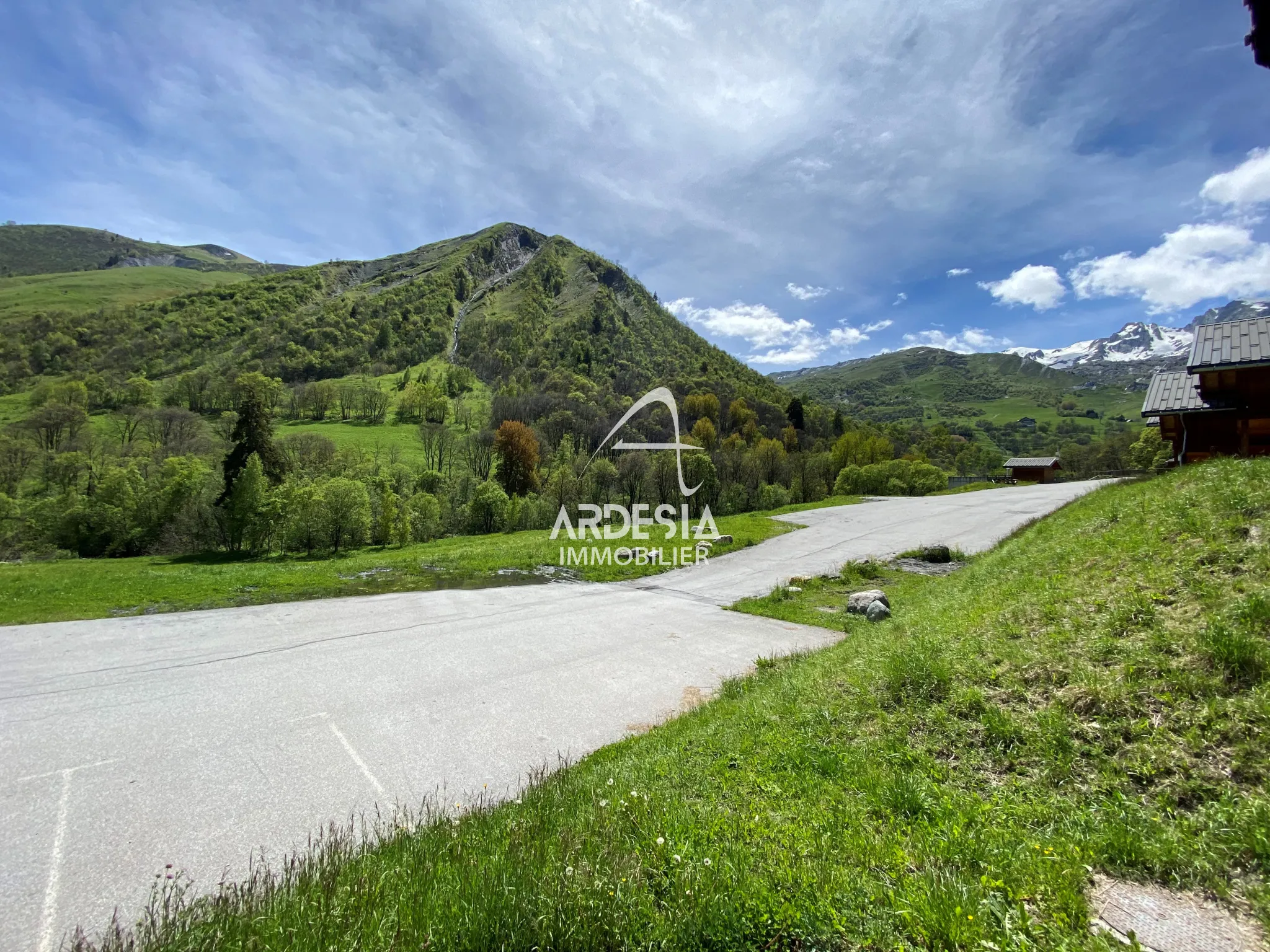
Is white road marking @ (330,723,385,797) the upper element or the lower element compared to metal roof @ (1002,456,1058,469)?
lower

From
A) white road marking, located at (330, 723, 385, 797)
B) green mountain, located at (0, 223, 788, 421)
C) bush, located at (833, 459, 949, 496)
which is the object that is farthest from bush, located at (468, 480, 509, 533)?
green mountain, located at (0, 223, 788, 421)

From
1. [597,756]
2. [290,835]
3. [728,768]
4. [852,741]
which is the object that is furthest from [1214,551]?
[290,835]

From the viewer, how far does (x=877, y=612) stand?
12211 millimetres

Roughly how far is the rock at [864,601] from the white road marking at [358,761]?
11.5 metres

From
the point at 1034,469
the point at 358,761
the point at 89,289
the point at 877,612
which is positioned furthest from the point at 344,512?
the point at 89,289

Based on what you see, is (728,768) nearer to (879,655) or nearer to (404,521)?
(879,655)

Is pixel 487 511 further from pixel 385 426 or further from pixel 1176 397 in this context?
pixel 385 426

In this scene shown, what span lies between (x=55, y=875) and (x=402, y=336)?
483 feet

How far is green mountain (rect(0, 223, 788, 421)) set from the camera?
97000mm

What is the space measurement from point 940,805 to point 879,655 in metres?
3.11

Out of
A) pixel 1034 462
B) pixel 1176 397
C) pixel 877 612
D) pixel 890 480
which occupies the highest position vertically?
pixel 1176 397

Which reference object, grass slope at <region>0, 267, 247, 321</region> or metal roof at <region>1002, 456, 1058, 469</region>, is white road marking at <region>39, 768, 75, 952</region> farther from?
grass slope at <region>0, 267, 247, 321</region>

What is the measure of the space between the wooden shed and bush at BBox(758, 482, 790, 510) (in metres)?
41.6

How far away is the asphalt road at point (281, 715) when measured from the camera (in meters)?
4.56
